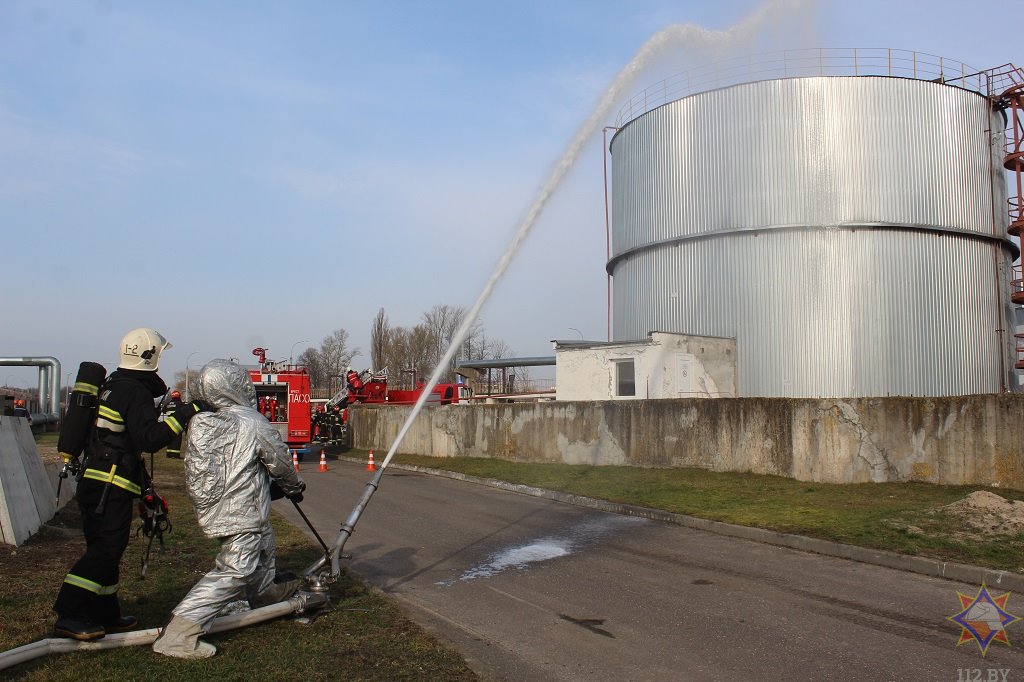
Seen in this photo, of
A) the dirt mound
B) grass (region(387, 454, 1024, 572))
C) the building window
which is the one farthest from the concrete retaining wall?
the building window

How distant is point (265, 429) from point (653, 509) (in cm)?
831

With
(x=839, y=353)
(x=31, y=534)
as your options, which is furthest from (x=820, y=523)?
(x=839, y=353)

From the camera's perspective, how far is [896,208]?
80.9 feet

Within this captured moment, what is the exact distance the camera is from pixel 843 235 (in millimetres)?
24531

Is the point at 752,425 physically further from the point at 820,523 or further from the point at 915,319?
the point at 915,319

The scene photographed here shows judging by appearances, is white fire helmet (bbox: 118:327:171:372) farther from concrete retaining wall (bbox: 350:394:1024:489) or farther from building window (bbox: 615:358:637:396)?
building window (bbox: 615:358:637:396)

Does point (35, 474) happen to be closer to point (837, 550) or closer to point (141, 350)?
point (141, 350)

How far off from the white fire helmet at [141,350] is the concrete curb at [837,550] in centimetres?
773

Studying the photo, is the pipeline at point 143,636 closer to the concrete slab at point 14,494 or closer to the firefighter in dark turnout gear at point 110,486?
the firefighter in dark turnout gear at point 110,486

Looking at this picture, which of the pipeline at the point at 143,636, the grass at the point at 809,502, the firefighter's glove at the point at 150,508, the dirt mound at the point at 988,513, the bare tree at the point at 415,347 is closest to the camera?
the pipeline at the point at 143,636

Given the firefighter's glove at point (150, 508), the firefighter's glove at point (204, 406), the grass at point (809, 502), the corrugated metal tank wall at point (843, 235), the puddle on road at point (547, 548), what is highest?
the corrugated metal tank wall at point (843, 235)

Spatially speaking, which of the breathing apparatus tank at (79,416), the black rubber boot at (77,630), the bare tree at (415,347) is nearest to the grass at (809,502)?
the black rubber boot at (77,630)

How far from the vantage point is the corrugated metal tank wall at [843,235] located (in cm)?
2423

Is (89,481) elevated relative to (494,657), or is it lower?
elevated
